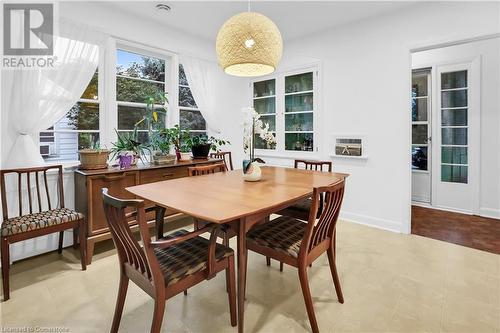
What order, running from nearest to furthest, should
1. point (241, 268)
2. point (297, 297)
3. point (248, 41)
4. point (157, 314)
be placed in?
point (157, 314)
point (241, 268)
point (248, 41)
point (297, 297)

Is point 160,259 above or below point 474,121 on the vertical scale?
below

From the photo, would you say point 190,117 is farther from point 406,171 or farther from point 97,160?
point 406,171

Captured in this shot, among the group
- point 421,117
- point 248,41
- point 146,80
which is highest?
point 146,80

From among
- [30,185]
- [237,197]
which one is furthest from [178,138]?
[237,197]

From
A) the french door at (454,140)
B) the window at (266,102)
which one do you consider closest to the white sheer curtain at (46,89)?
the window at (266,102)

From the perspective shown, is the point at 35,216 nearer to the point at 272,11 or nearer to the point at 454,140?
the point at 272,11

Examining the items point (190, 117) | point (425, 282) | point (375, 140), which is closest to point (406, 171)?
point (375, 140)

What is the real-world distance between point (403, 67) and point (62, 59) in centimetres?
374

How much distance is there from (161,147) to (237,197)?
1923mm

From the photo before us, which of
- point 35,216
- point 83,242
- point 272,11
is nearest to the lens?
point 35,216

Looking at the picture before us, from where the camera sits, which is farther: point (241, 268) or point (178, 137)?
point (178, 137)

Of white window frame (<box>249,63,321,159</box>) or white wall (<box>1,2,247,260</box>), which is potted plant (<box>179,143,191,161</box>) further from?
white window frame (<box>249,63,321,159</box>)

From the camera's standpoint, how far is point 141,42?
3402 mm

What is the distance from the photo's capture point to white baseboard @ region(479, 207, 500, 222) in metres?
3.81
